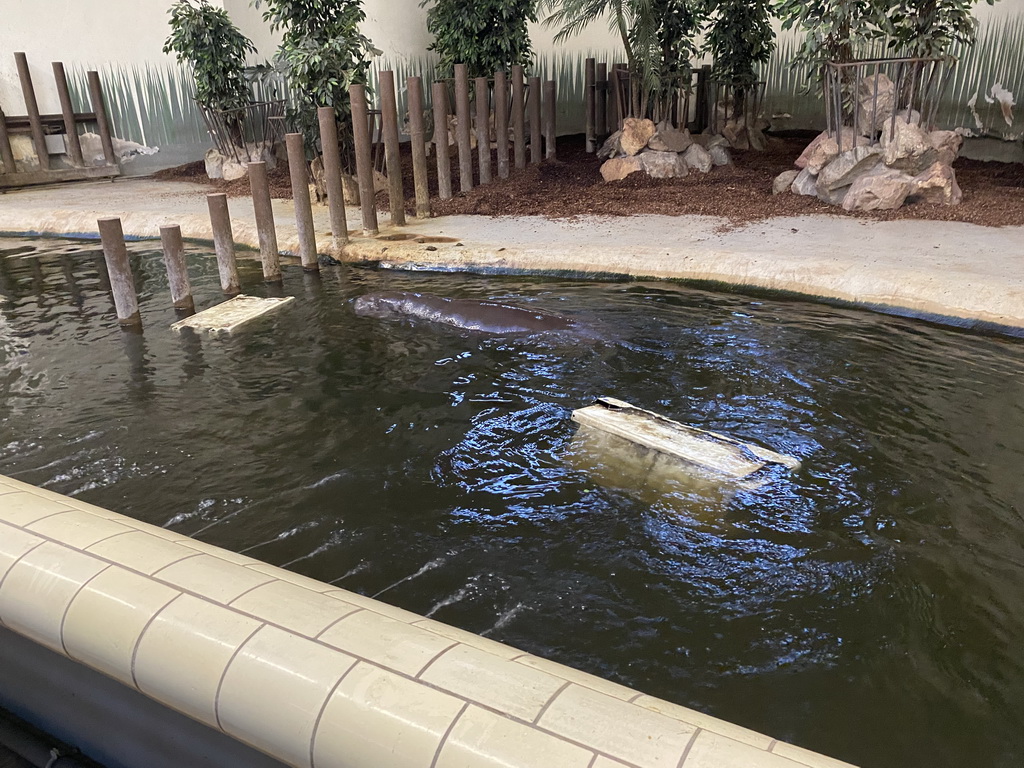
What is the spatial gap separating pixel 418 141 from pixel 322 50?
2106 millimetres

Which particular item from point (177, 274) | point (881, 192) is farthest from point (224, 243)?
point (881, 192)

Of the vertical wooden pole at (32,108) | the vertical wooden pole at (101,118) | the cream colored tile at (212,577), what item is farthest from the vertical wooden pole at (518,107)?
the cream colored tile at (212,577)

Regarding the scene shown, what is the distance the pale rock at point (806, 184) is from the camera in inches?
404

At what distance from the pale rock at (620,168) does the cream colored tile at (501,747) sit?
11.4 m

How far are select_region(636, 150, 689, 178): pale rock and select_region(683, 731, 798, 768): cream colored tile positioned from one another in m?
11.4

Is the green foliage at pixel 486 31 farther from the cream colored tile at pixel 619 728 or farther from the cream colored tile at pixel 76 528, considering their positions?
the cream colored tile at pixel 619 728

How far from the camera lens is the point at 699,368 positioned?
5.77 meters

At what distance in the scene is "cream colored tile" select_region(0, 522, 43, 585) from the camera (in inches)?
87.7

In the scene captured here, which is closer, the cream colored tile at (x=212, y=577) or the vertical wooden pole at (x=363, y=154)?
the cream colored tile at (x=212, y=577)

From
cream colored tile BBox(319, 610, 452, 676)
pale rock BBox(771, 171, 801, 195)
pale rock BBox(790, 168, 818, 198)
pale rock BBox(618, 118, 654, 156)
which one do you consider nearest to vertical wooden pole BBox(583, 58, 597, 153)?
pale rock BBox(618, 118, 654, 156)

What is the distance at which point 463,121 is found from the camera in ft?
35.2

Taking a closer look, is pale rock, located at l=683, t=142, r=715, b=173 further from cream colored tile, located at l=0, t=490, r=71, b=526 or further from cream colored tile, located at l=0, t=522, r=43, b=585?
cream colored tile, located at l=0, t=522, r=43, b=585

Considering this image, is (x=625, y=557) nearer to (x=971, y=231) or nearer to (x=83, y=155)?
(x=971, y=231)

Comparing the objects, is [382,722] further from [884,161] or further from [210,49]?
[210,49]
